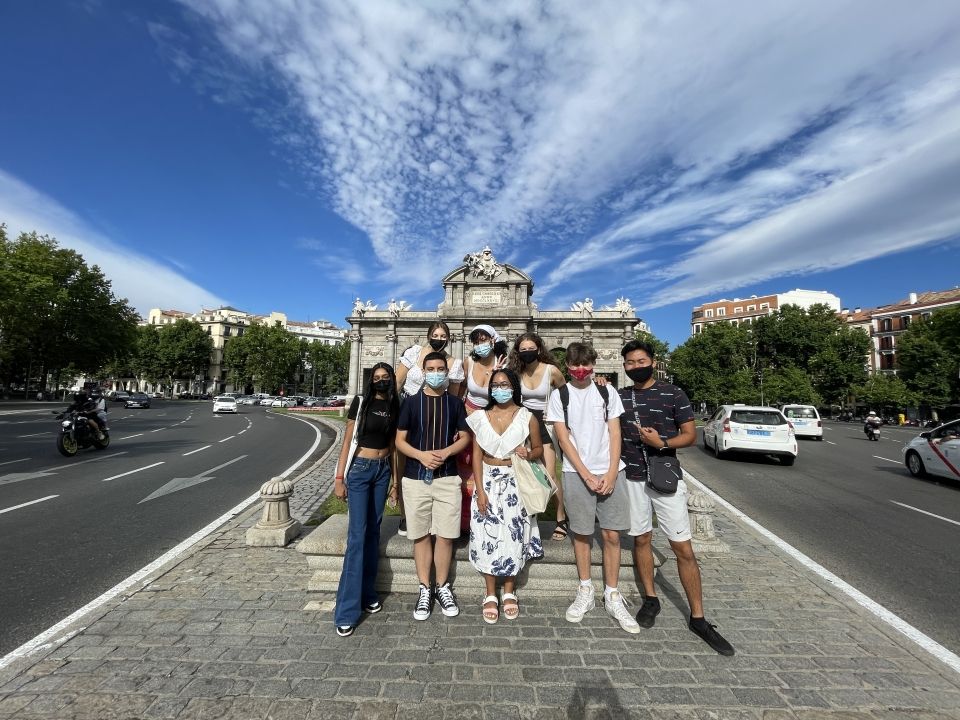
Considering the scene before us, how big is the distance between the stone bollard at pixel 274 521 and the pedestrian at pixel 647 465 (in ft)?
13.5

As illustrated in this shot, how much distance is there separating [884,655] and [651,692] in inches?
76.3

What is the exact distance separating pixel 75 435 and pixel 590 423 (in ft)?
48.6

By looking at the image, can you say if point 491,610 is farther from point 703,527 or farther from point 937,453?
point 937,453

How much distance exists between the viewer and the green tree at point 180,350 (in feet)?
241

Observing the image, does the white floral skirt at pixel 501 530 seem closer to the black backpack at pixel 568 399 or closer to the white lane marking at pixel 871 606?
the black backpack at pixel 568 399

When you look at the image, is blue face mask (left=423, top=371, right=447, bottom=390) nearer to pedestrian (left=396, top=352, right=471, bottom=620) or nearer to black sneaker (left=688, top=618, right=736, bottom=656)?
pedestrian (left=396, top=352, right=471, bottom=620)

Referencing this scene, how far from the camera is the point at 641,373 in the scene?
12.6ft

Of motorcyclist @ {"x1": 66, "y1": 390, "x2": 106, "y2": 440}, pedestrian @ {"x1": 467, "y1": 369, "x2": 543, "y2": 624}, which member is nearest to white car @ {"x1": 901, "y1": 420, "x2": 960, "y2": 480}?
pedestrian @ {"x1": 467, "y1": 369, "x2": 543, "y2": 624}

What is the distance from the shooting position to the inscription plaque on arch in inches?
1587

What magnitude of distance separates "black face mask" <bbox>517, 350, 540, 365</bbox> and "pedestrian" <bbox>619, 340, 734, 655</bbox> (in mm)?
901

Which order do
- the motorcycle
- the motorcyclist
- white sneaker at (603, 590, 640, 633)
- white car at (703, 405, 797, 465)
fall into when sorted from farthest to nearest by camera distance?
1. the motorcyclist
2. white car at (703, 405, 797, 465)
3. the motorcycle
4. white sneaker at (603, 590, 640, 633)

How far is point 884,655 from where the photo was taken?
3164mm

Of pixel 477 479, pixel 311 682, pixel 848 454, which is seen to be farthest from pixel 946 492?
pixel 311 682

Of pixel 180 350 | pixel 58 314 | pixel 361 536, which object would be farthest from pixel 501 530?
pixel 180 350
